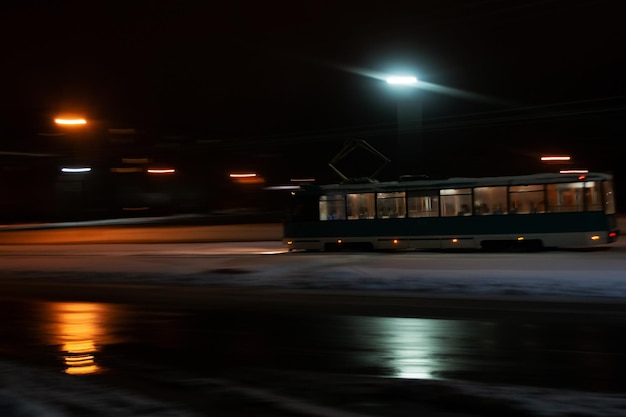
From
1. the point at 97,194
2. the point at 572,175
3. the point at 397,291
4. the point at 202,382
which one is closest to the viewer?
the point at 202,382

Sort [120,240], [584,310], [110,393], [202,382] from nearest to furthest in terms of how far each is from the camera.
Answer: [110,393], [202,382], [584,310], [120,240]

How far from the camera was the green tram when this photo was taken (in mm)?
22797

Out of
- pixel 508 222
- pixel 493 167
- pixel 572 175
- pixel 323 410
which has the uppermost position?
pixel 493 167

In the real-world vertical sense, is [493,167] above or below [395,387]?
above

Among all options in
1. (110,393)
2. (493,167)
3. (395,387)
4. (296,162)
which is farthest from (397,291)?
(296,162)

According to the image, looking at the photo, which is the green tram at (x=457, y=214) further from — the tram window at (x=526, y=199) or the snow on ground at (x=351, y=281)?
the snow on ground at (x=351, y=281)

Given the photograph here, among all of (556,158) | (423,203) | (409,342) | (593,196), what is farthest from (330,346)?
(556,158)

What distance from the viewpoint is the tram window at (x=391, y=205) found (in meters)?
25.9

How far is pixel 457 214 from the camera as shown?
2466cm

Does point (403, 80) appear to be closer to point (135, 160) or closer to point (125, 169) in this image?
point (125, 169)

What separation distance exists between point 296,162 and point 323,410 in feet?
205

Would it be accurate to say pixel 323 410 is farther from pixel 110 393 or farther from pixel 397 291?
pixel 397 291

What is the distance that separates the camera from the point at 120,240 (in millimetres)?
41375

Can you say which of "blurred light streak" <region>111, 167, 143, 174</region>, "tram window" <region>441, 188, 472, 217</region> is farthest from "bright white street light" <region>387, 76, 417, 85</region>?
"blurred light streak" <region>111, 167, 143, 174</region>
